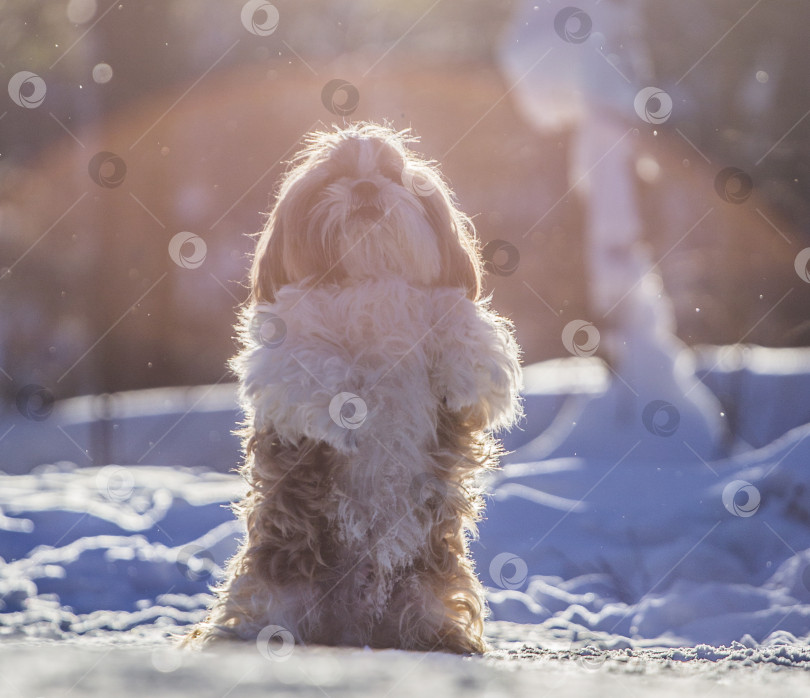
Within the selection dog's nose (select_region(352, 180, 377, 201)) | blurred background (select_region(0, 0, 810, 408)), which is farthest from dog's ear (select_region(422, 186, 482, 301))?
blurred background (select_region(0, 0, 810, 408))

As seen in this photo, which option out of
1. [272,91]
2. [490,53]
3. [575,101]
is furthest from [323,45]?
[575,101]

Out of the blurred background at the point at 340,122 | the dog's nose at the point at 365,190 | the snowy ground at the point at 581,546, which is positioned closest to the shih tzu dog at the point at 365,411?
the dog's nose at the point at 365,190

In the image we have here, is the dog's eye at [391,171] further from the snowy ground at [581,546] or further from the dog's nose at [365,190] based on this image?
the snowy ground at [581,546]

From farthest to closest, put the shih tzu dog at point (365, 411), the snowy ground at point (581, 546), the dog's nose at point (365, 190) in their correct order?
the snowy ground at point (581, 546) → the dog's nose at point (365, 190) → the shih tzu dog at point (365, 411)

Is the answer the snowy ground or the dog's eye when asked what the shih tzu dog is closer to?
the dog's eye

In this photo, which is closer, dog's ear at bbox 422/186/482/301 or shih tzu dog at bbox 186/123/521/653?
shih tzu dog at bbox 186/123/521/653

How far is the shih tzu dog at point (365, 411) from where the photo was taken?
113 inches

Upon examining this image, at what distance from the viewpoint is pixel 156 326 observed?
13.5 m

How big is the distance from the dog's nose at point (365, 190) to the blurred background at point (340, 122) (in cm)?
322

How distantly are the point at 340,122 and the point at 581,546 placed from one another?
4.39m

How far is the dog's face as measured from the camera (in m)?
3.18

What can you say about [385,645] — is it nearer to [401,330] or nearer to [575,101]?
[401,330]

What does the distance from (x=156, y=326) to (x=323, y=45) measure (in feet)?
16.2

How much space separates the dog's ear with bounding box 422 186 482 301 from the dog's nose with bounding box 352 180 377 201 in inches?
9.5
